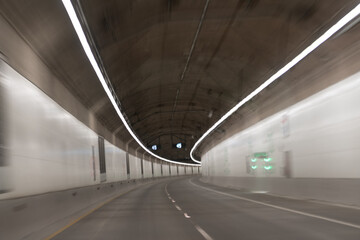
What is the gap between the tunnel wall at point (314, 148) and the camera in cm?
1529

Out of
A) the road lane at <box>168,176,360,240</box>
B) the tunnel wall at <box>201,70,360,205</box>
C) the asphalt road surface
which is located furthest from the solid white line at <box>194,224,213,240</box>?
the tunnel wall at <box>201,70,360,205</box>

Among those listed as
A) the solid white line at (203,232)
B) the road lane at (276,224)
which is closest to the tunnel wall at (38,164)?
the solid white line at (203,232)

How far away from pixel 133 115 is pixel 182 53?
53.9ft

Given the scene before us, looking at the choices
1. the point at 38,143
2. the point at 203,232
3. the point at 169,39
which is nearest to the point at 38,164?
the point at 38,143

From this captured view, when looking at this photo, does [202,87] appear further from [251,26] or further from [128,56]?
[251,26]

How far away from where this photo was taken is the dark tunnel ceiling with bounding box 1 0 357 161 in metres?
13.5

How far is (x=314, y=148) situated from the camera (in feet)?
61.3

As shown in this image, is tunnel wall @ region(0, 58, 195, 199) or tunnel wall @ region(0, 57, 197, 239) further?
tunnel wall @ region(0, 58, 195, 199)

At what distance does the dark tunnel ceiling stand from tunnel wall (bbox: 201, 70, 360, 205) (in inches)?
94.3

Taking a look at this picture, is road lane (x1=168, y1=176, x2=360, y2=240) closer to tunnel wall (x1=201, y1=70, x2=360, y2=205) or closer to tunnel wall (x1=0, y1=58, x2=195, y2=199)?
tunnel wall (x1=201, y1=70, x2=360, y2=205)

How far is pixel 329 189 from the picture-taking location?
55.8 feet

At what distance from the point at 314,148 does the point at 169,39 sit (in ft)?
25.9

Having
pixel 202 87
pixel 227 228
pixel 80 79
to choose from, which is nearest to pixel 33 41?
pixel 80 79

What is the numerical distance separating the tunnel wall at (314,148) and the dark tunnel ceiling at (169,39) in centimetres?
240
